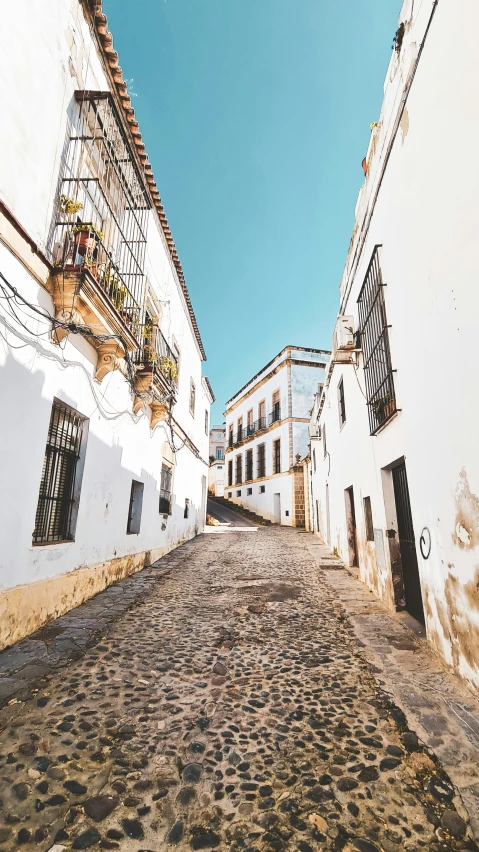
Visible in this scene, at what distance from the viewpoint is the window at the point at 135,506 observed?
7397mm

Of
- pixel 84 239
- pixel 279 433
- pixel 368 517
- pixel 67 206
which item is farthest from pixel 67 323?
pixel 279 433

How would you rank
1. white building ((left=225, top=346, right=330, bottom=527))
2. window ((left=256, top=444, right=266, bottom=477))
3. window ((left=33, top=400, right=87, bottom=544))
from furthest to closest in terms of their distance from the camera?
window ((left=256, top=444, right=266, bottom=477)) → white building ((left=225, top=346, right=330, bottom=527)) → window ((left=33, top=400, right=87, bottom=544))

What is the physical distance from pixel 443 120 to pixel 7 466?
15.7ft

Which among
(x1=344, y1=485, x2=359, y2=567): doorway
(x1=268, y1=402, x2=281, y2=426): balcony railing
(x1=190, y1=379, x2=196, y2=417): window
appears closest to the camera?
(x1=344, y1=485, x2=359, y2=567): doorway

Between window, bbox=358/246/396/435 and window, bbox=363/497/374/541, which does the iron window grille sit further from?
window, bbox=363/497/374/541

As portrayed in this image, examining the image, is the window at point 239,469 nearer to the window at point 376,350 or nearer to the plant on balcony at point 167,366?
the plant on balcony at point 167,366

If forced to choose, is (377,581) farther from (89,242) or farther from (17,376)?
(89,242)

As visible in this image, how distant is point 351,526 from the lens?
7.87 meters

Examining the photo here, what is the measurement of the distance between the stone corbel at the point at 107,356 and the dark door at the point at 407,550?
414 cm

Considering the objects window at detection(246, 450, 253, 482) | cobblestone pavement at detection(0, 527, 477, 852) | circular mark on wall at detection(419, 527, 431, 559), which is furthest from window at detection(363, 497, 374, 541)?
window at detection(246, 450, 253, 482)

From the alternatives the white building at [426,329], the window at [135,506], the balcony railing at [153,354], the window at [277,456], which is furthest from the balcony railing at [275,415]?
the white building at [426,329]

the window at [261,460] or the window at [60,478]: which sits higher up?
the window at [261,460]

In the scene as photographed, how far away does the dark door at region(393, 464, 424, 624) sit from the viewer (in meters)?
4.41

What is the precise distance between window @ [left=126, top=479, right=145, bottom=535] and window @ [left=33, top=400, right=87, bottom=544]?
7.59 feet
